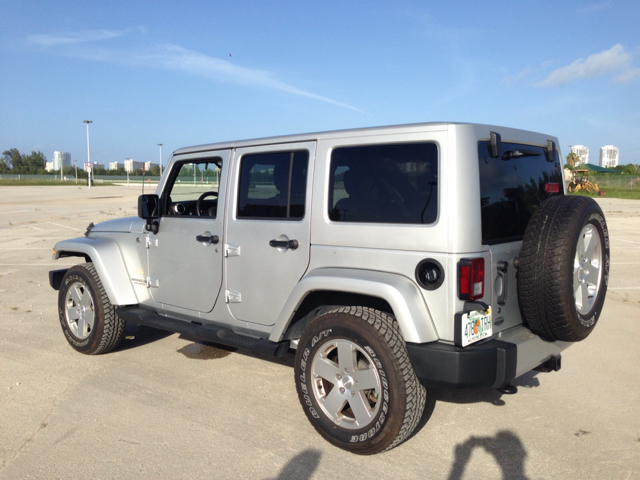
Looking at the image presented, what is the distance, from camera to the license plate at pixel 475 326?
304cm

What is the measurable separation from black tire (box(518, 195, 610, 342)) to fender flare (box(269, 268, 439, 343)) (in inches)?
26.4

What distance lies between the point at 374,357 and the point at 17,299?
6247 mm

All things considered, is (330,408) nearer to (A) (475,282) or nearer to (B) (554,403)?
(A) (475,282)

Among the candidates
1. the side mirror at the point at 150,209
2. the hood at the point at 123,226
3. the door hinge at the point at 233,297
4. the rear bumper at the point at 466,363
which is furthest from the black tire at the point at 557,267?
the hood at the point at 123,226

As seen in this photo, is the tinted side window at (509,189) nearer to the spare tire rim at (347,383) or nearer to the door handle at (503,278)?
the door handle at (503,278)

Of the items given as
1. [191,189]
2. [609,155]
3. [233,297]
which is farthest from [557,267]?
[609,155]

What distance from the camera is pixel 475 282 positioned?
310 centimetres

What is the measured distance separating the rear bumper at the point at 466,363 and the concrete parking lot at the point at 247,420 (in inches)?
23.0

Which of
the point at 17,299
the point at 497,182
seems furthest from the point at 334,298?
the point at 17,299

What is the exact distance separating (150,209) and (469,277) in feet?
9.39

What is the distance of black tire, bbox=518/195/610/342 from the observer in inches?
125

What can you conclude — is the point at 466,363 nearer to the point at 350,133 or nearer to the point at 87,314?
the point at 350,133

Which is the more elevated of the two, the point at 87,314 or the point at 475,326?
the point at 475,326

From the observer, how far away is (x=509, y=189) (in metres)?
3.51
